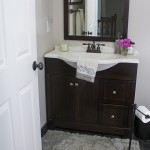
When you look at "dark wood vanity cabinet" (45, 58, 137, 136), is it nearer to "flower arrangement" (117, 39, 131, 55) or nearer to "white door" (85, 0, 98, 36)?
"flower arrangement" (117, 39, 131, 55)

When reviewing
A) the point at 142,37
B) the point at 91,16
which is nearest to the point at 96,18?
the point at 91,16

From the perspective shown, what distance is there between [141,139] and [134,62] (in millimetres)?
882

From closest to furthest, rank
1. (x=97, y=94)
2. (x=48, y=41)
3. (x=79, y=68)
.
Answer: (x=79, y=68), (x=97, y=94), (x=48, y=41)

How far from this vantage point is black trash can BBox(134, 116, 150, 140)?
228 centimetres

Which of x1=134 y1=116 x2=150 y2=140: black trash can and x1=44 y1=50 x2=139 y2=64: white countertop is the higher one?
x1=44 y1=50 x2=139 y2=64: white countertop

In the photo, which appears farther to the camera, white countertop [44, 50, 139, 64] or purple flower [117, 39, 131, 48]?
purple flower [117, 39, 131, 48]

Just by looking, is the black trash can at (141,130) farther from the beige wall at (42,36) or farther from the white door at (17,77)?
the white door at (17,77)

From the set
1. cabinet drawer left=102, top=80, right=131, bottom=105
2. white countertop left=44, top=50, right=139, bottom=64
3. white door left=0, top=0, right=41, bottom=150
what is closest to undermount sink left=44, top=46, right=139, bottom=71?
white countertop left=44, top=50, right=139, bottom=64

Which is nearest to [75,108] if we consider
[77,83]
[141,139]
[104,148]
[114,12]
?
[77,83]

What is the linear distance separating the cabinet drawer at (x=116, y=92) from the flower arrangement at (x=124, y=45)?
0.35 meters

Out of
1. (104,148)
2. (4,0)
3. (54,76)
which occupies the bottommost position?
(104,148)

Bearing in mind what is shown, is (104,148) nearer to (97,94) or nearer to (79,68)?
(97,94)

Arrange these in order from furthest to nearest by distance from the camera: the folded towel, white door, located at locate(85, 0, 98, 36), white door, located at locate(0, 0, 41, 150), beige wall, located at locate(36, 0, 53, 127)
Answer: white door, located at locate(85, 0, 98, 36)
beige wall, located at locate(36, 0, 53, 127)
the folded towel
white door, located at locate(0, 0, 41, 150)

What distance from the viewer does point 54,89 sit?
2385mm
